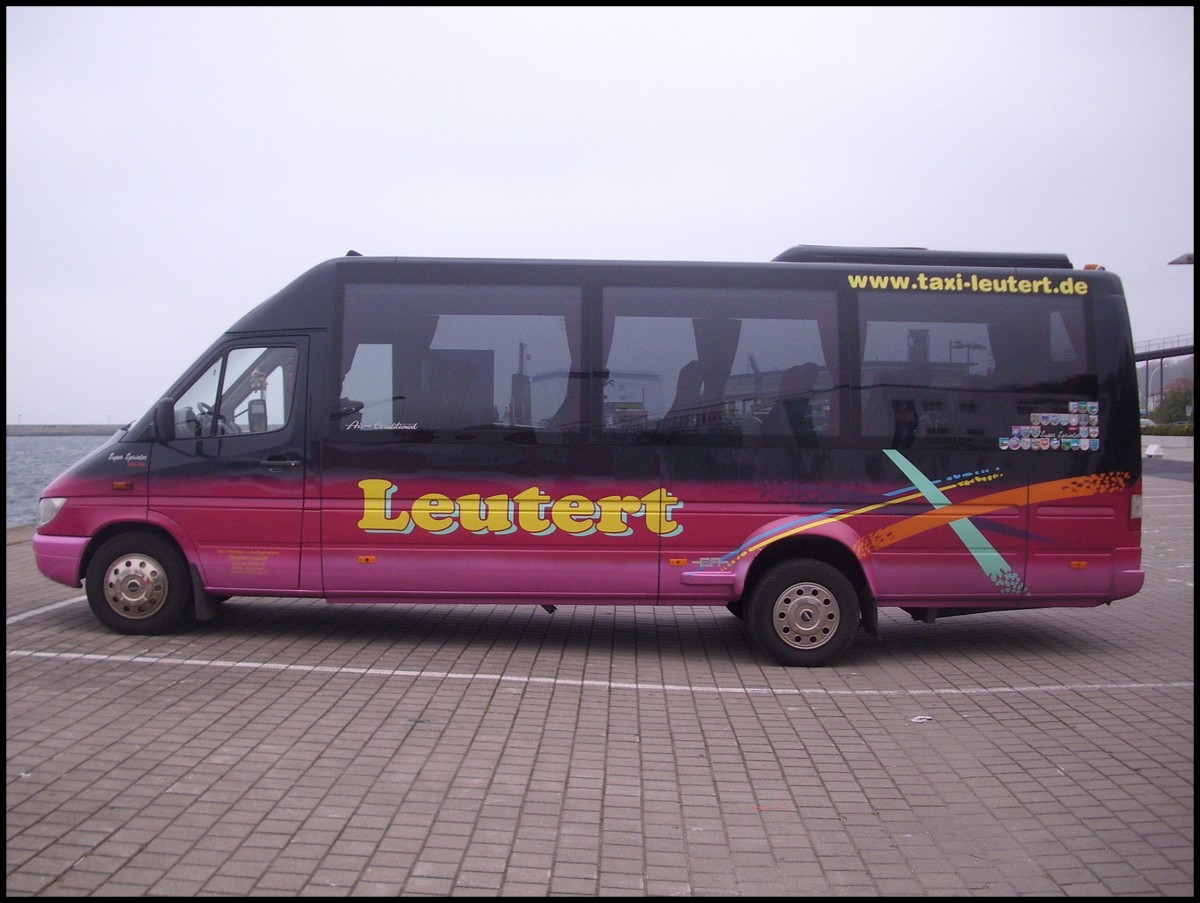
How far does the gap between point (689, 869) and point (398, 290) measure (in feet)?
17.4

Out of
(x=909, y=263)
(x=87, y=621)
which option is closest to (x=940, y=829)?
(x=909, y=263)

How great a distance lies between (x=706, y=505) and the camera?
26.2ft

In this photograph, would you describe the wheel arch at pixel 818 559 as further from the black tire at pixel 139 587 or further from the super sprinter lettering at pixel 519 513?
the black tire at pixel 139 587

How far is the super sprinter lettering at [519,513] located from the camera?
802 cm

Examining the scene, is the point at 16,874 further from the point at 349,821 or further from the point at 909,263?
the point at 909,263

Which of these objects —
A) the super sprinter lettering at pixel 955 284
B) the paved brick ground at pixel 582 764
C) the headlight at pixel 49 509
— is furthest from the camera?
the headlight at pixel 49 509

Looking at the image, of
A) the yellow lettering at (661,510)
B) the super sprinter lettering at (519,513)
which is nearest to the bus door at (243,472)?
the super sprinter lettering at (519,513)

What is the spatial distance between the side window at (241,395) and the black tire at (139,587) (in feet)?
3.26

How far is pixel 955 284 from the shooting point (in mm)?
8141

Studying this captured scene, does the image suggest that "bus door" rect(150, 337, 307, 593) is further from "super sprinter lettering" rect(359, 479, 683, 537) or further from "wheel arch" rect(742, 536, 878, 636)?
"wheel arch" rect(742, 536, 878, 636)

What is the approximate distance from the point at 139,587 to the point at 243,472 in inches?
47.9

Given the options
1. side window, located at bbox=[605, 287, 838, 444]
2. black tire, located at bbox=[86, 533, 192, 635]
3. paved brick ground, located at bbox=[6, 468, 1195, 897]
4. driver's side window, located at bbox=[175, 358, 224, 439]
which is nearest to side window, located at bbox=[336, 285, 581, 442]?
side window, located at bbox=[605, 287, 838, 444]

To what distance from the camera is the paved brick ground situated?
13.6ft

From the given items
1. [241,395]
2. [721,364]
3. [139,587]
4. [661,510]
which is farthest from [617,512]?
[139,587]
